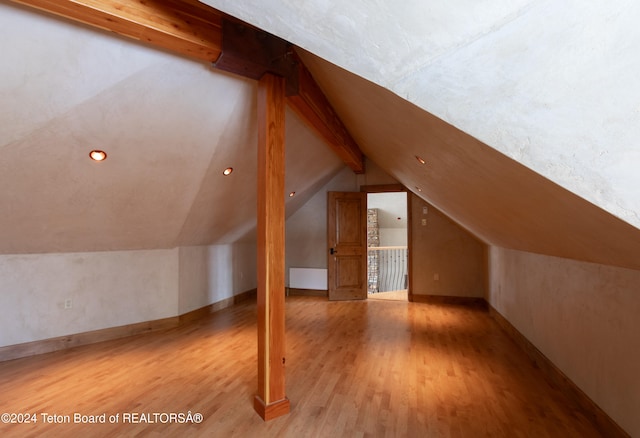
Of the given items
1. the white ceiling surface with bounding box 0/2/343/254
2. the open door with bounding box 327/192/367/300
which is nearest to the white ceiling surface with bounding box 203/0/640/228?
the white ceiling surface with bounding box 0/2/343/254

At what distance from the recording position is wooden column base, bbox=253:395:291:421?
237 centimetres

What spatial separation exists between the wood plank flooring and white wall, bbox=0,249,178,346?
313mm

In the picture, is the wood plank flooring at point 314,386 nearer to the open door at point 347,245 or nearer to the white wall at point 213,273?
the white wall at point 213,273

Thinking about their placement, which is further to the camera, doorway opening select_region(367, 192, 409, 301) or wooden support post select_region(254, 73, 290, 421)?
doorway opening select_region(367, 192, 409, 301)

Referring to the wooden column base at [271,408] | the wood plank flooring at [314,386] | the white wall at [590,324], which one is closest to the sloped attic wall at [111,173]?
the wood plank flooring at [314,386]

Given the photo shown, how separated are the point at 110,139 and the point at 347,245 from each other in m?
4.66

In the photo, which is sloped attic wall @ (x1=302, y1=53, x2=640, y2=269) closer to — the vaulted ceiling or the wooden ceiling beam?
the vaulted ceiling

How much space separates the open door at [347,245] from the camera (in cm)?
660

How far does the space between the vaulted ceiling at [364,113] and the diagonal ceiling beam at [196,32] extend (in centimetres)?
25

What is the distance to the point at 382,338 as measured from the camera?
4.19 m

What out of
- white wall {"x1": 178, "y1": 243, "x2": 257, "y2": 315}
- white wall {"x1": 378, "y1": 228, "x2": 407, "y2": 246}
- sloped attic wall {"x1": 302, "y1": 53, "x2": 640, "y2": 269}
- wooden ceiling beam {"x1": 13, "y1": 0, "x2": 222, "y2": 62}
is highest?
wooden ceiling beam {"x1": 13, "y1": 0, "x2": 222, "y2": 62}

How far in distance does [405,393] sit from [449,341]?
160 centimetres

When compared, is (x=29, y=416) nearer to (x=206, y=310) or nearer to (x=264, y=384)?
(x=264, y=384)

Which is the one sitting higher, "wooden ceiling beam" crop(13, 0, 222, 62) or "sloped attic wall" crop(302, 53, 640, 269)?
"wooden ceiling beam" crop(13, 0, 222, 62)
